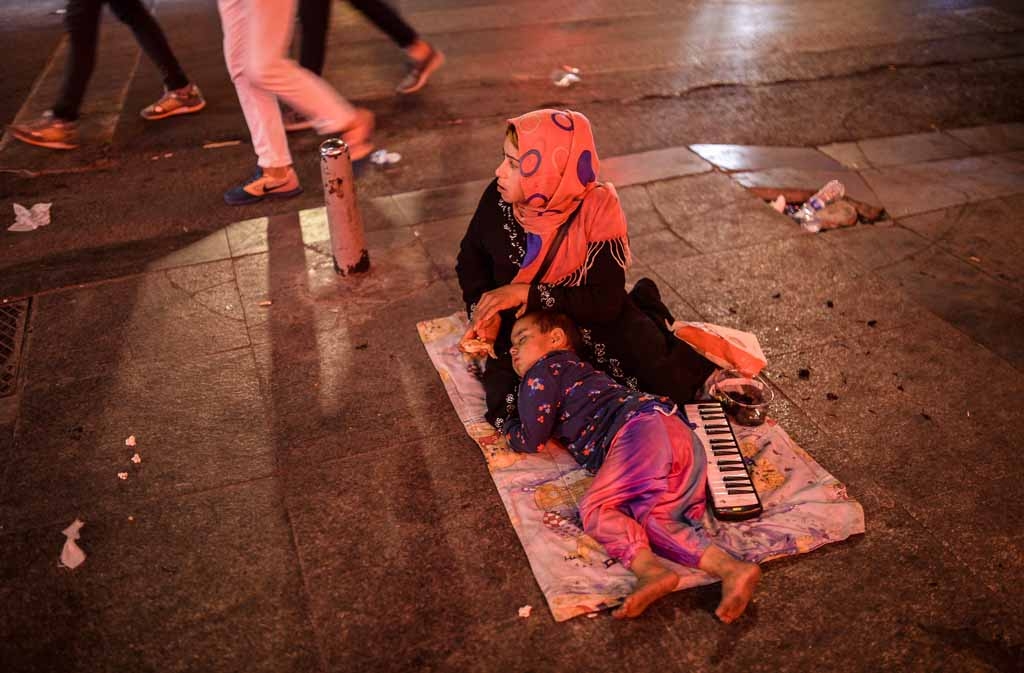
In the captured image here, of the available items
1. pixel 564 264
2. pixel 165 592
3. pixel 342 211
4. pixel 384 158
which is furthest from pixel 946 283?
pixel 165 592

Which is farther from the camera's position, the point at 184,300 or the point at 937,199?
the point at 937,199

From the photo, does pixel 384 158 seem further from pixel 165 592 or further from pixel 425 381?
pixel 165 592

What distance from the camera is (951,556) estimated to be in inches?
114

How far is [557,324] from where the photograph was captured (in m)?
3.35

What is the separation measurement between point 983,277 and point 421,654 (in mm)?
3891

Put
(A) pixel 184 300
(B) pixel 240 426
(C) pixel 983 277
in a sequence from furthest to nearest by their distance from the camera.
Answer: (C) pixel 983 277
(A) pixel 184 300
(B) pixel 240 426

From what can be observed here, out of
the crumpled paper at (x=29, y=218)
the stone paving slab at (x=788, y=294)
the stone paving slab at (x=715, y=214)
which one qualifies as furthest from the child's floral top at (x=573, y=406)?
the crumpled paper at (x=29, y=218)

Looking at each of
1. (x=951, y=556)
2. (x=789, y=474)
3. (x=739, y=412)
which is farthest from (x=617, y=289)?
(x=951, y=556)

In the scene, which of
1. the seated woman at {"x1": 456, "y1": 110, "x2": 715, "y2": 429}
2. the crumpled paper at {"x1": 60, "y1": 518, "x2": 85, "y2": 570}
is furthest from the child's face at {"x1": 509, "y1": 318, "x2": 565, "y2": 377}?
the crumpled paper at {"x1": 60, "y1": 518, "x2": 85, "y2": 570}

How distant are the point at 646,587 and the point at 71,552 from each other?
6.62ft

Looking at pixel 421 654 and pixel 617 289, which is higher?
pixel 617 289

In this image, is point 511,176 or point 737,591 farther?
point 511,176

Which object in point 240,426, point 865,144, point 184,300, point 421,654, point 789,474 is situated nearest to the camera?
point 421,654

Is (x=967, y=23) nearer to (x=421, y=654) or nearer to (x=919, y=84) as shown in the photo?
(x=919, y=84)
